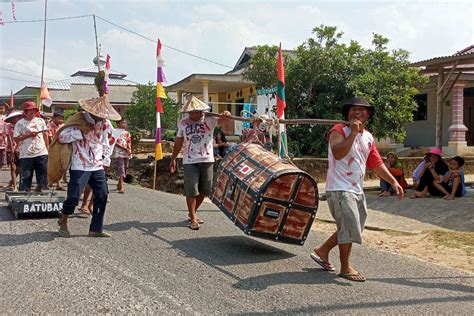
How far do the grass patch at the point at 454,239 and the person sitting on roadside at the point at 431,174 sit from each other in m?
3.12

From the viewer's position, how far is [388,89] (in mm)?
16547

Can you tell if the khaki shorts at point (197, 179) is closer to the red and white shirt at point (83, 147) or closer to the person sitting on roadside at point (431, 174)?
the red and white shirt at point (83, 147)

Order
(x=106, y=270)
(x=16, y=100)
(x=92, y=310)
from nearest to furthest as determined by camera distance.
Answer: (x=92, y=310), (x=106, y=270), (x=16, y=100)

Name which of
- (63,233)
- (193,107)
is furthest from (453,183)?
(63,233)

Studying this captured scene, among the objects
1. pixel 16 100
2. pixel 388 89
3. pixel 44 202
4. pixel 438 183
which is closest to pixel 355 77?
pixel 388 89

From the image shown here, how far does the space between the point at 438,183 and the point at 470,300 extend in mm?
6702

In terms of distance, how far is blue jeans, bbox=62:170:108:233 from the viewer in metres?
6.20

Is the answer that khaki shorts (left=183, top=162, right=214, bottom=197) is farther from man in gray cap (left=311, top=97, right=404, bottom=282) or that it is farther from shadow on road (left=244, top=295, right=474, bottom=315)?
shadow on road (left=244, top=295, right=474, bottom=315)

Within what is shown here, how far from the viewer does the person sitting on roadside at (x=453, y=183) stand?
10.6 m

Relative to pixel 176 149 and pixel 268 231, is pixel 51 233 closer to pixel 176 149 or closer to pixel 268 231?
pixel 176 149

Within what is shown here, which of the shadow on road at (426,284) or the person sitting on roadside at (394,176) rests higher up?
the person sitting on roadside at (394,176)

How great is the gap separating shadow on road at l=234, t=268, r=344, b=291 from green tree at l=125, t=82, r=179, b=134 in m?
27.3

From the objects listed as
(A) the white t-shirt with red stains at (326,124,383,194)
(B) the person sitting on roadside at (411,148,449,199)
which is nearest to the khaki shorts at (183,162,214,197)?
(A) the white t-shirt with red stains at (326,124,383,194)

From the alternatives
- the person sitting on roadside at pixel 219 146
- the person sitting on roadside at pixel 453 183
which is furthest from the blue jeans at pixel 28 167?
the person sitting on roadside at pixel 453 183
